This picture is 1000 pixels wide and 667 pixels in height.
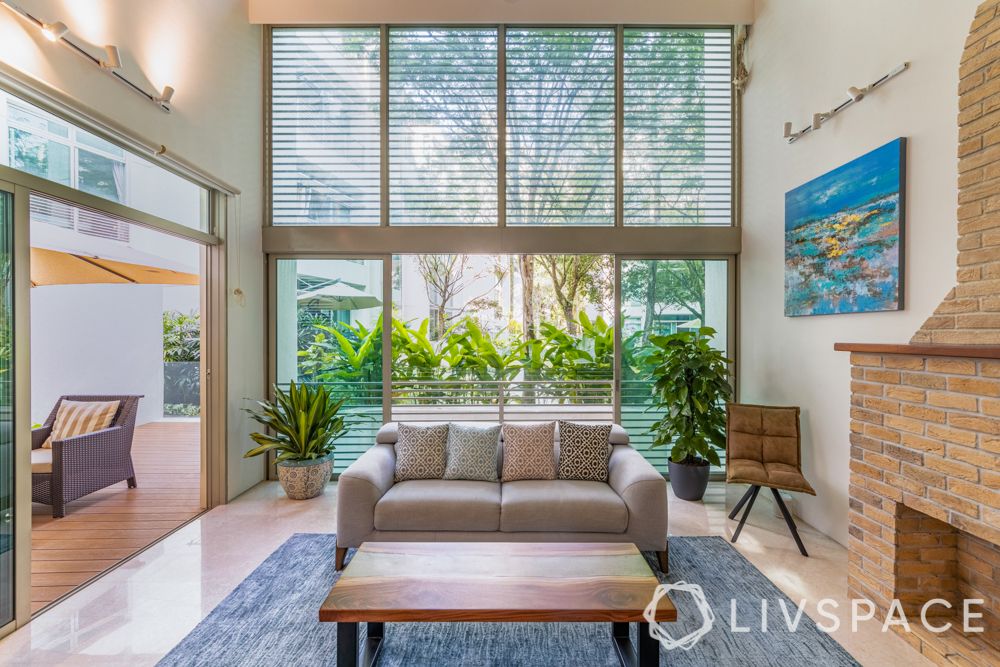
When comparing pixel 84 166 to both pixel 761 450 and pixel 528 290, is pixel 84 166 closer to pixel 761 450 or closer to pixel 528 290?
pixel 761 450

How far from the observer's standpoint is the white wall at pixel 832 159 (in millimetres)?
2467

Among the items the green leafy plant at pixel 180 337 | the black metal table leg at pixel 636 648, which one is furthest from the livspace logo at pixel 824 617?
the green leafy plant at pixel 180 337

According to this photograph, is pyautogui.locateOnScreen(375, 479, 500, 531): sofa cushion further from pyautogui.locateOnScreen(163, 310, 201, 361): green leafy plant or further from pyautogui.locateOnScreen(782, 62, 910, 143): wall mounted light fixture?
pyautogui.locateOnScreen(163, 310, 201, 361): green leafy plant

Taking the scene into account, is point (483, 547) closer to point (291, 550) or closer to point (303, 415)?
point (291, 550)

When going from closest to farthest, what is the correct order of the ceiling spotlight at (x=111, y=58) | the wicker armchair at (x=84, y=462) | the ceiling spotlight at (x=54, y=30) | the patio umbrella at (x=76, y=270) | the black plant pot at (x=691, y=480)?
the ceiling spotlight at (x=54, y=30) → the ceiling spotlight at (x=111, y=58) → the wicker armchair at (x=84, y=462) → the black plant pot at (x=691, y=480) → the patio umbrella at (x=76, y=270)

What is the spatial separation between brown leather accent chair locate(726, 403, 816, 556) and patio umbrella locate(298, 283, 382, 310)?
3255mm

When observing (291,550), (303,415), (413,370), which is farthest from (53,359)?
(291,550)

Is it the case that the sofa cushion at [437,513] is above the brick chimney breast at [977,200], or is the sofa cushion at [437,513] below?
below

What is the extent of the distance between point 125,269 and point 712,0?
6200 millimetres

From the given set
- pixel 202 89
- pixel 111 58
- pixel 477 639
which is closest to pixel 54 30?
pixel 111 58

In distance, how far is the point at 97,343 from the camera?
20.4ft

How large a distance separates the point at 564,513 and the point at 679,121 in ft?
12.2

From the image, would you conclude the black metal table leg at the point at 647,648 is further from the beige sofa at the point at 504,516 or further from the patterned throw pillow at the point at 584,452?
the patterned throw pillow at the point at 584,452

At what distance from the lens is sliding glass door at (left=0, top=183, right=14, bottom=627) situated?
86.5 inches
